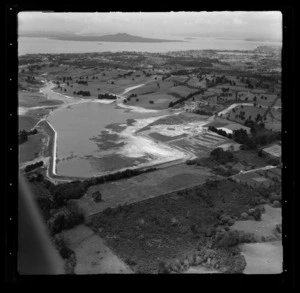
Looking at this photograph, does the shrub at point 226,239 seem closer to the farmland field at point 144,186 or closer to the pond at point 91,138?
the farmland field at point 144,186

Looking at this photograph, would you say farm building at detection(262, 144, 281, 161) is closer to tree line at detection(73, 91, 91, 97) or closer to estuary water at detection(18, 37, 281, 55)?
estuary water at detection(18, 37, 281, 55)

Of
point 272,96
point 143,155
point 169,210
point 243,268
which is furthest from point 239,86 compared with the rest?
point 243,268

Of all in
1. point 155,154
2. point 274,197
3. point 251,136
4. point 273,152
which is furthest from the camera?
point 251,136

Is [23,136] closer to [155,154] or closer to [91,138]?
[91,138]

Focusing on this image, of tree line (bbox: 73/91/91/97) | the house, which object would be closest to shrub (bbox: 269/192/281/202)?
the house

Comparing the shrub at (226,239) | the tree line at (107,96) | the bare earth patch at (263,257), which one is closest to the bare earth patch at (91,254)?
the shrub at (226,239)

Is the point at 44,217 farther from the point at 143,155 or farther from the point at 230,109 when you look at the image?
the point at 230,109

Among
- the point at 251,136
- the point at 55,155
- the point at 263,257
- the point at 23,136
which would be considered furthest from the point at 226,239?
the point at 23,136

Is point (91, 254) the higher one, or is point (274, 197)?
point (274, 197)

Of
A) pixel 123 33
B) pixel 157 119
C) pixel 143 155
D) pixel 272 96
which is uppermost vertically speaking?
pixel 123 33
